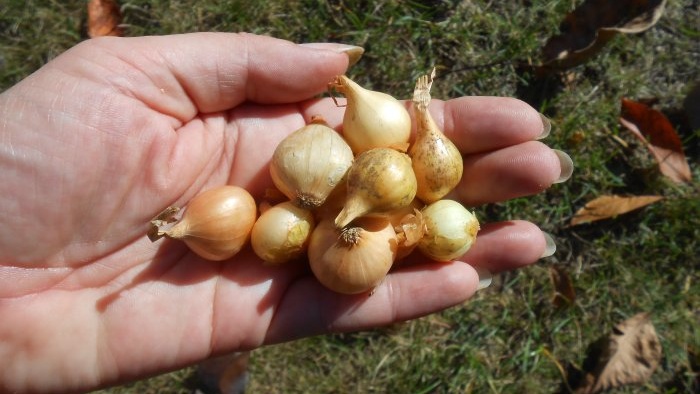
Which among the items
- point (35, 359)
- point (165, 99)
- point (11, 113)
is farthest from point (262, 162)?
point (35, 359)

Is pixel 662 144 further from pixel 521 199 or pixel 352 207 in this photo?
pixel 352 207

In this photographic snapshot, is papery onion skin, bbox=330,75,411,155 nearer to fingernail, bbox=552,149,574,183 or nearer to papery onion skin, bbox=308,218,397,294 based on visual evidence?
papery onion skin, bbox=308,218,397,294

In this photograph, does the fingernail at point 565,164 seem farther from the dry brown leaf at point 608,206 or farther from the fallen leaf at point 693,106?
the fallen leaf at point 693,106

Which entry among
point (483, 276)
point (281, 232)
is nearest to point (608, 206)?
point (483, 276)

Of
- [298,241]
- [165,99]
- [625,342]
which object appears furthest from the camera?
[625,342]

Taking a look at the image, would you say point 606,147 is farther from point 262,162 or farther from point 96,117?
point 96,117

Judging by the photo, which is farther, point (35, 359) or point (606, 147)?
point (606, 147)

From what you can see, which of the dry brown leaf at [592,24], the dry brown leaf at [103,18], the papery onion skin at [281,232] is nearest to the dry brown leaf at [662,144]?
the dry brown leaf at [592,24]
